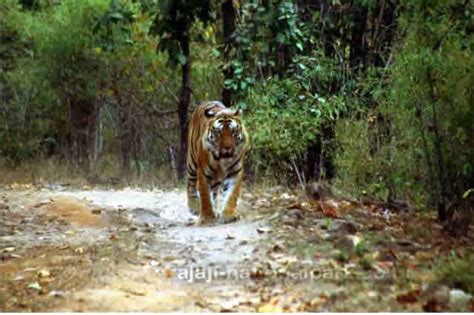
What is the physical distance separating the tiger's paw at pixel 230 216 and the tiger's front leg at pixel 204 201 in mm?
127

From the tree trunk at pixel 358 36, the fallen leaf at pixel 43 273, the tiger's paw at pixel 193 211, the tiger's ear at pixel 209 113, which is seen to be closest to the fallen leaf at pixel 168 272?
the fallen leaf at pixel 43 273

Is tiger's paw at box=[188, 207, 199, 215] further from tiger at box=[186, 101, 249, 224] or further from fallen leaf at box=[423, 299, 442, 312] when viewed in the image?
fallen leaf at box=[423, 299, 442, 312]

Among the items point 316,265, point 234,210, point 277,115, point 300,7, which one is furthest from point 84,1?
point 316,265

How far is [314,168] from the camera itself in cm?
726

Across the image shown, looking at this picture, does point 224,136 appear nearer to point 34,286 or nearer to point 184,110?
point 34,286

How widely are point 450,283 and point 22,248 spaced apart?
8.56 feet

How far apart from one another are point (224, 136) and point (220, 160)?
18 cm

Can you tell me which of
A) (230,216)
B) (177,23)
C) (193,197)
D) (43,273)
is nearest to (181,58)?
(177,23)

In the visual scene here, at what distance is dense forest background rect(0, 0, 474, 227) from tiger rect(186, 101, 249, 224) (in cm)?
89

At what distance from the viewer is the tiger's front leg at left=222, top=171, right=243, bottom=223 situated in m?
5.34

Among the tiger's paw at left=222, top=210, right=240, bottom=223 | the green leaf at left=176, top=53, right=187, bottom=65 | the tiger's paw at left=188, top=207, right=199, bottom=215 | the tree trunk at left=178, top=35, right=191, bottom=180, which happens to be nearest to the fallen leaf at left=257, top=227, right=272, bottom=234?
the tiger's paw at left=222, top=210, right=240, bottom=223

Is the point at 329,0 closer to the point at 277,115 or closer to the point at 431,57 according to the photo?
the point at 277,115

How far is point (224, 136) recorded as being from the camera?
540 cm

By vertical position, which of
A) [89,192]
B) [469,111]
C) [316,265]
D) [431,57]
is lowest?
[89,192]
